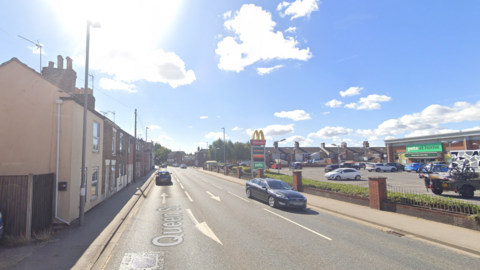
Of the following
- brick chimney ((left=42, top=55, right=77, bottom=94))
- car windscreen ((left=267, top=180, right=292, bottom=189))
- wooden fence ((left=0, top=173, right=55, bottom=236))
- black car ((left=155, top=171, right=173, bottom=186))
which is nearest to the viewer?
wooden fence ((left=0, top=173, right=55, bottom=236))

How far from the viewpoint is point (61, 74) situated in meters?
13.5

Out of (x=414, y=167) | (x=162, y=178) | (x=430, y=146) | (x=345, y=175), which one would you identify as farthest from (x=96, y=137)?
(x=430, y=146)

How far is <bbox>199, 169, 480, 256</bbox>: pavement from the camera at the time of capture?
7.30 m

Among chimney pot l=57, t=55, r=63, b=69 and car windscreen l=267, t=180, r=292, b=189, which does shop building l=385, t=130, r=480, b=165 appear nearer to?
car windscreen l=267, t=180, r=292, b=189

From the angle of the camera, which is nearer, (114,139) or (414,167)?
(114,139)

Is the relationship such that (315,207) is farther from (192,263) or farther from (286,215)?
(192,263)

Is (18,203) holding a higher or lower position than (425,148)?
lower

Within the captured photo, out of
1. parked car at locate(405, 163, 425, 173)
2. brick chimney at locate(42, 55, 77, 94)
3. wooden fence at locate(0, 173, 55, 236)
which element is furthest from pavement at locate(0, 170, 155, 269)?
parked car at locate(405, 163, 425, 173)

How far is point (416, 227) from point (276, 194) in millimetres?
5938

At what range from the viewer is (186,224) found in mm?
9438

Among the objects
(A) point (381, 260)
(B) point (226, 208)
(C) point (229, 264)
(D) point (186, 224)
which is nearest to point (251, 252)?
(C) point (229, 264)

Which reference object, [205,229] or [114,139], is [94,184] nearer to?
[114,139]

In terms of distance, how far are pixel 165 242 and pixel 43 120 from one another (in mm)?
6760

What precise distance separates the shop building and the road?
40625 millimetres
